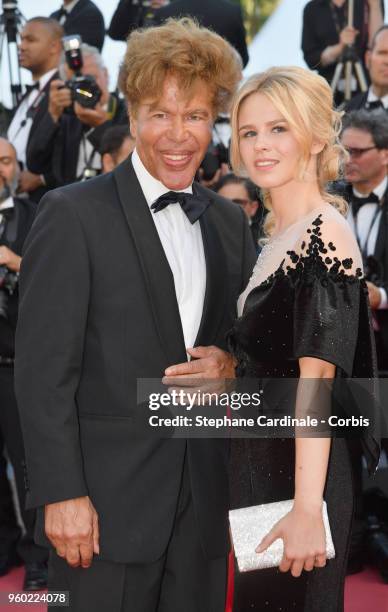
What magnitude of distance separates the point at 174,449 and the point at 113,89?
3618 millimetres

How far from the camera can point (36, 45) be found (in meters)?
5.31

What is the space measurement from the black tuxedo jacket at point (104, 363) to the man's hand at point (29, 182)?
2.70 m

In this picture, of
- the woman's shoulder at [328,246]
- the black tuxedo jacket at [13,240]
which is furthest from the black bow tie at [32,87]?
the woman's shoulder at [328,246]

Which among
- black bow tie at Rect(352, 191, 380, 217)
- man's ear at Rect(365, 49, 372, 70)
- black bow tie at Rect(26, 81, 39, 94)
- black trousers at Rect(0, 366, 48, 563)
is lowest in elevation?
black trousers at Rect(0, 366, 48, 563)

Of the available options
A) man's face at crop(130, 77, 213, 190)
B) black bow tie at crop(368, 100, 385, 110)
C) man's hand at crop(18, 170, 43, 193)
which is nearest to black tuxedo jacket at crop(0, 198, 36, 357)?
man's hand at crop(18, 170, 43, 193)

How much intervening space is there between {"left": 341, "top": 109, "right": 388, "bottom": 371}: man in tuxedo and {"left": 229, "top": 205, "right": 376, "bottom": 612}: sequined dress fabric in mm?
2065

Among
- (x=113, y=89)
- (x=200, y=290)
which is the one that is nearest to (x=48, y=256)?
(x=200, y=290)

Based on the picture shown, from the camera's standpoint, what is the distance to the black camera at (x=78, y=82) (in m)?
4.77

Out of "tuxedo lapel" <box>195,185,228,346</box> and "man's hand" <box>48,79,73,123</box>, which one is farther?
"man's hand" <box>48,79,73,123</box>

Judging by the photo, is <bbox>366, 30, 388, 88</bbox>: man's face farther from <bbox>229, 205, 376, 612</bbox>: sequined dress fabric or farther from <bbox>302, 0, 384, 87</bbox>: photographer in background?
<bbox>229, 205, 376, 612</bbox>: sequined dress fabric

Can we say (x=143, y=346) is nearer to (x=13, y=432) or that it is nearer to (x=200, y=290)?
(x=200, y=290)

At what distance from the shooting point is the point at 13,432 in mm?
4336

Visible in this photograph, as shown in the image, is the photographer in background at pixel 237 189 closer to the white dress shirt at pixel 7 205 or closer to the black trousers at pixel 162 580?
the white dress shirt at pixel 7 205

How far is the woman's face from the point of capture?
2.27 m
